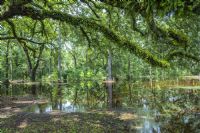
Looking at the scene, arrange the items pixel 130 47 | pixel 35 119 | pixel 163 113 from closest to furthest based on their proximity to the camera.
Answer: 1. pixel 130 47
2. pixel 35 119
3. pixel 163 113

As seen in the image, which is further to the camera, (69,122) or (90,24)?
(69,122)

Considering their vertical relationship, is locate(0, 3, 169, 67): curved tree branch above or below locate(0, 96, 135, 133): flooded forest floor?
above

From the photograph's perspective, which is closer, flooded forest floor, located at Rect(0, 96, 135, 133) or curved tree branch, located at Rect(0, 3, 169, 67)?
curved tree branch, located at Rect(0, 3, 169, 67)

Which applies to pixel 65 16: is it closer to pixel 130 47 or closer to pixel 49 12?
pixel 49 12

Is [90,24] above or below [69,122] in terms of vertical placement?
above

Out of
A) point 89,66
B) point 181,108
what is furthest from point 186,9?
point 89,66

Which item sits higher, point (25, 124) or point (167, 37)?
point (167, 37)

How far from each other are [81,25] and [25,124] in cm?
408

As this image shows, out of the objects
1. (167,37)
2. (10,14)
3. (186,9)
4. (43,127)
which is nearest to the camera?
(186,9)

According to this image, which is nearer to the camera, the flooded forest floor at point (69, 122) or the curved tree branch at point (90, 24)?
the curved tree branch at point (90, 24)

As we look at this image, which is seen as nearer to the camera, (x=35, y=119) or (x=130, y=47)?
(x=130, y=47)

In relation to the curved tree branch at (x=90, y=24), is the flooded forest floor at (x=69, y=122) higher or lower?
lower

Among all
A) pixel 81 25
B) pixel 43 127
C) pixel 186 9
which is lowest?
pixel 43 127

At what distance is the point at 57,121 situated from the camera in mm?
11250
